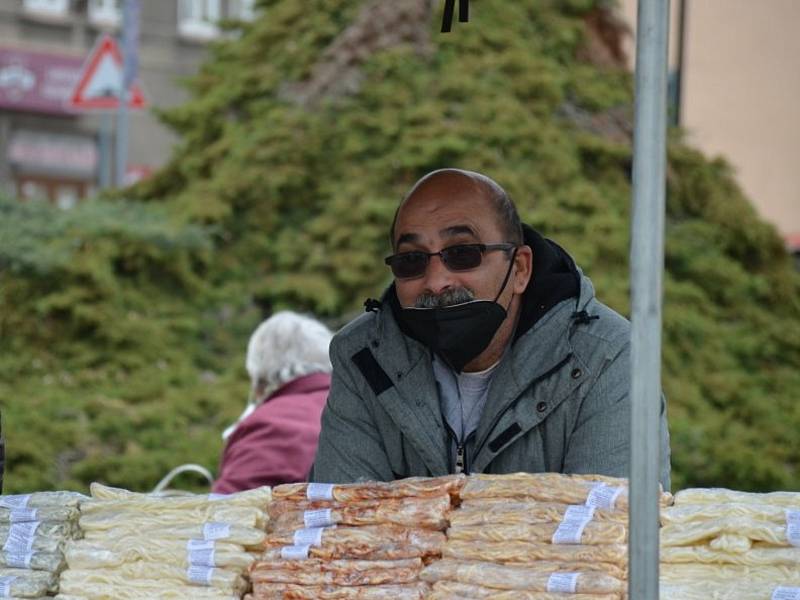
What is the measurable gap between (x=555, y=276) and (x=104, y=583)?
52.5 inches

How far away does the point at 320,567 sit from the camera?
8.16 feet

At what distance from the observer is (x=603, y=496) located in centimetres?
236

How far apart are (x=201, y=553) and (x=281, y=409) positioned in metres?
2.24

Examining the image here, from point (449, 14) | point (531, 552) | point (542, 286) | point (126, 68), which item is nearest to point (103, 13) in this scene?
point (126, 68)

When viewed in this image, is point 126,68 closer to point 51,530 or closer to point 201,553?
point 51,530

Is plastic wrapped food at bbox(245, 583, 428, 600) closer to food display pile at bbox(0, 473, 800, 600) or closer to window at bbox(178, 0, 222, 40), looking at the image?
food display pile at bbox(0, 473, 800, 600)

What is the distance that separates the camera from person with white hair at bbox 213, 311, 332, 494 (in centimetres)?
467

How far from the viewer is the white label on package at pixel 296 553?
2.51m

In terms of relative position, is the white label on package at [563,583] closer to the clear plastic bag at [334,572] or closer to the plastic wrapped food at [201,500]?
the clear plastic bag at [334,572]

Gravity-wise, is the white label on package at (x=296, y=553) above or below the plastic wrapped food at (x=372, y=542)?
below

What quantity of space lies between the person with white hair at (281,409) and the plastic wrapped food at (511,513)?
7.29 feet

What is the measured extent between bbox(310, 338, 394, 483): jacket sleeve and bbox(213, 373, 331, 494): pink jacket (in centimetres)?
128

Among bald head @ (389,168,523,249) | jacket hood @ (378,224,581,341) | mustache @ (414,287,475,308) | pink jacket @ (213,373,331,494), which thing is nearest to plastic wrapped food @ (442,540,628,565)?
mustache @ (414,287,475,308)

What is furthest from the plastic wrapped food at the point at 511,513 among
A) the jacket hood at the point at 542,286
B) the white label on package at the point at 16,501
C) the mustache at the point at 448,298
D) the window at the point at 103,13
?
the window at the point at 103,13
